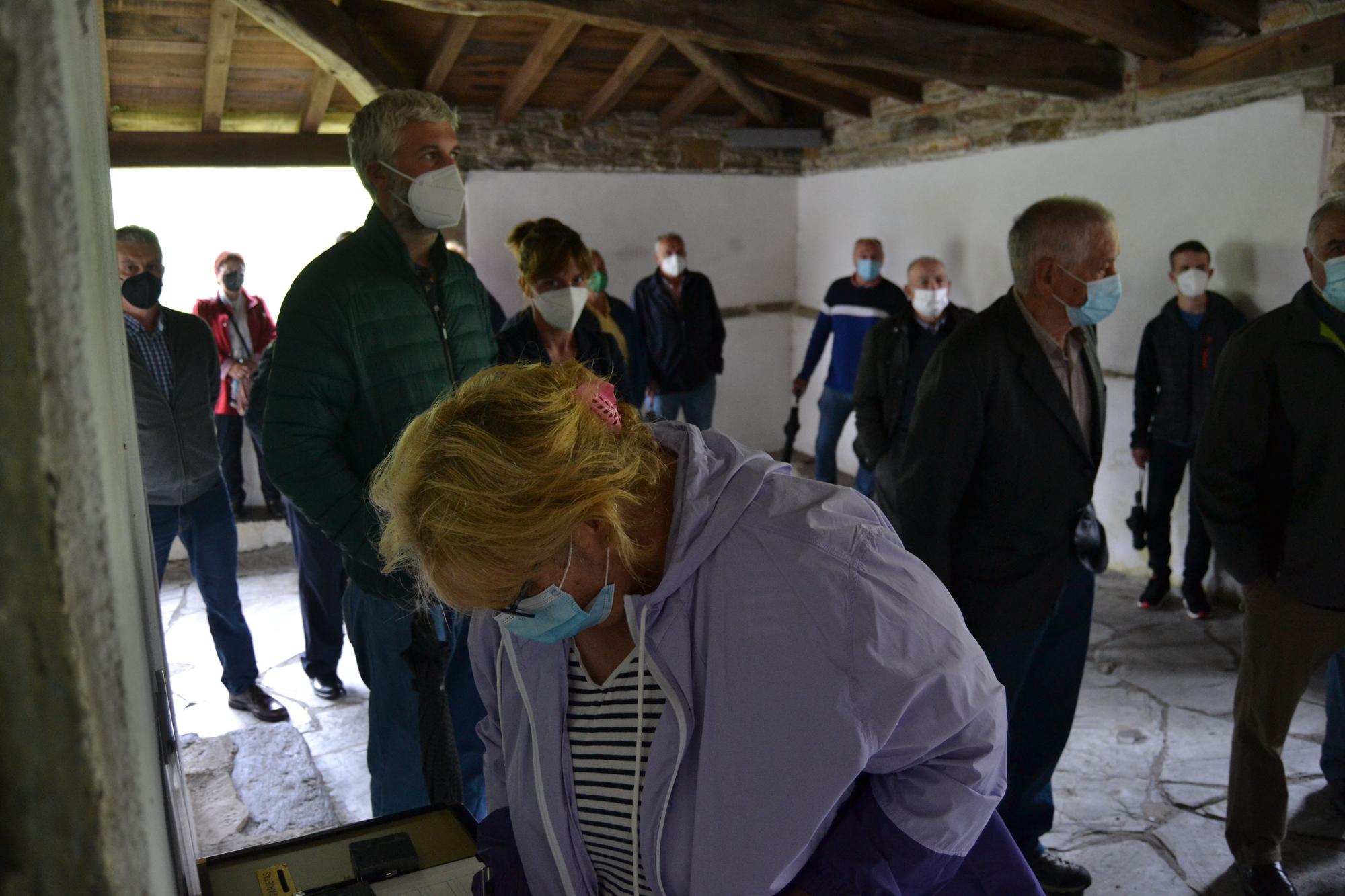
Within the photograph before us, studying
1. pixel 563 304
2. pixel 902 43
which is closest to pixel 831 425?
pixel 902 43

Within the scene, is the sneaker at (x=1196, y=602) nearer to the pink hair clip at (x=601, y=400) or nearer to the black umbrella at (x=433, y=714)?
the black umbrella at (x=433, y=714)

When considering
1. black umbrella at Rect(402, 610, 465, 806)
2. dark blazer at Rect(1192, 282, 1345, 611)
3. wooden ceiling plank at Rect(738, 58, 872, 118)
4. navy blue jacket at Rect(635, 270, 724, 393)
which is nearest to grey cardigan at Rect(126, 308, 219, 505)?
black umbrella at Rect(402, 610, 465, 806)

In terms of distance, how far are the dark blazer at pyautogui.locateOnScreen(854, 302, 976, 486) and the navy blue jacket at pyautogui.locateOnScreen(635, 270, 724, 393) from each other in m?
2.28

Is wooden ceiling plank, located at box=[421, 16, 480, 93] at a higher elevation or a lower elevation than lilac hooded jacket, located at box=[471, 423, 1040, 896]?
higher

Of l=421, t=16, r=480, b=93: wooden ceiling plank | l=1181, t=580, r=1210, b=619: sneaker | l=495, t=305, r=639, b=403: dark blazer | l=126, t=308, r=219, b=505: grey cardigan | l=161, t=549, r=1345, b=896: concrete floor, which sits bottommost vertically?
l=161, t=549, r=1345, b=896: concrete floor

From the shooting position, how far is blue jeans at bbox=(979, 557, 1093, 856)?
101 inches

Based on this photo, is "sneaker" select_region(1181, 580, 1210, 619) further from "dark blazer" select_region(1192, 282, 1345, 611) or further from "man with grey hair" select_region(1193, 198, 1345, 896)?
"dark blazer" select_region(1192, 282, 1345, 611)

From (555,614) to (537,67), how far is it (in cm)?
597

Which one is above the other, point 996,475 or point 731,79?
point 731,79

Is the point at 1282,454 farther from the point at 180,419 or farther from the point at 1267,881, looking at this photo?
the point at 180,419

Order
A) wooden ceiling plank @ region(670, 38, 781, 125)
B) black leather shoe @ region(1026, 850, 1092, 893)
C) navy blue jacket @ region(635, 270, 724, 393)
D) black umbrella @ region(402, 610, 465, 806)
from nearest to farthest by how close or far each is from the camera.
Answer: black umbrella @ region(402, 610, 465, 806), black leather shoe @ region(1026, 850, 1092, 893), wooden ceiling plank @ region(670, 38, 781, 125), navy blue jacket @ region(635, 270, 724, 393)

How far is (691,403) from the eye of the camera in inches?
271

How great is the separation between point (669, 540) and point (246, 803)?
9.04 feet

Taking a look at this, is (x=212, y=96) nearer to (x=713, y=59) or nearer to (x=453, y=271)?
(x=713, y=59)
